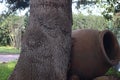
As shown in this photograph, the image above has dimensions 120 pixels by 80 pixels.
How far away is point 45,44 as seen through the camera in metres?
4.98

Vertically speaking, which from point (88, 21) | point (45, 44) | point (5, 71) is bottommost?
point (5, 71)

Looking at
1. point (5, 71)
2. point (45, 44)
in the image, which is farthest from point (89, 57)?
point (5, 71)

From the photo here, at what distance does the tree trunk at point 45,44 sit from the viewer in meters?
4.89

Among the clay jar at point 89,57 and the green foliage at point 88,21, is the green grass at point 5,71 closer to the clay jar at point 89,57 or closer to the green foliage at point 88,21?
the clay jar at point 89,57

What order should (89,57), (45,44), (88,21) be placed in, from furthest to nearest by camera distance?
(88,21), (89,57), (45,44)

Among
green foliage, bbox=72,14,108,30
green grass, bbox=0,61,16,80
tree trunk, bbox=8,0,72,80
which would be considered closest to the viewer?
tree trunk, bbox=8,0,72,80

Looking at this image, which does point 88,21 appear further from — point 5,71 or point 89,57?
point 89,57

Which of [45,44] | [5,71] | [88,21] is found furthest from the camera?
[88,21]

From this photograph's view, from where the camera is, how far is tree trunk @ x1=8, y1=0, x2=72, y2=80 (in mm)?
4891

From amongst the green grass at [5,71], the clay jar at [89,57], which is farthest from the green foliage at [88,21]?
the clay jar at [89,57]

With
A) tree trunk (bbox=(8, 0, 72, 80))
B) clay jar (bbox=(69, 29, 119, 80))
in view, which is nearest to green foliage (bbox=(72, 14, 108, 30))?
clay jar (bbox=(69, 29, 119, 80))

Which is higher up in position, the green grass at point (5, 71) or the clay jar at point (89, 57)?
the clay jar at point (89, 57)

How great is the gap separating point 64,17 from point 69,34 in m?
0.32

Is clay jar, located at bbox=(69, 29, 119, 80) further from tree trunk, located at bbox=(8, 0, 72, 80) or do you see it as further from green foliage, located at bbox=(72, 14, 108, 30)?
green foliage, located at bbox=(72, 14, 108, 30)
